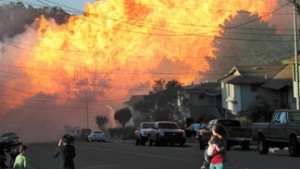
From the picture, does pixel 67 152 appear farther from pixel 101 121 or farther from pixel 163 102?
pixel 101 121

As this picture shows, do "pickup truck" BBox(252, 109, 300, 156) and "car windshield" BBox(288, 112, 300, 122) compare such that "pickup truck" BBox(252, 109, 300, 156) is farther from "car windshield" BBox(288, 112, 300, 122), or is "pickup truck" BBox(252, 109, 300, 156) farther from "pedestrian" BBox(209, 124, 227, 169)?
"pedestrian" BBox(209, 124, 227, 169)

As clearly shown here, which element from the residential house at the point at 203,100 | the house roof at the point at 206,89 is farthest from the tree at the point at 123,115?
the residential house at the point at 203,100

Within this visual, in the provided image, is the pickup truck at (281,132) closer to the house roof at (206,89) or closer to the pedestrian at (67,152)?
the pedestrian at (67,152)

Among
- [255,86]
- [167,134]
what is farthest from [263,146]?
[255,86]

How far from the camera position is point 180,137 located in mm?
42875

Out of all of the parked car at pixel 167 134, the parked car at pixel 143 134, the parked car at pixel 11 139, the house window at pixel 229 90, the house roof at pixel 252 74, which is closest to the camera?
the parked car at pixel 11 139

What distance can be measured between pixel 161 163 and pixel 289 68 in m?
41.0

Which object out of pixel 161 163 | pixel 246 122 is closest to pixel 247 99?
pixel 246 122

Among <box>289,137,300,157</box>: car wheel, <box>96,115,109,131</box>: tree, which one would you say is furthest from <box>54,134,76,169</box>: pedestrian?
<box>96,115,109,131</box>: tree

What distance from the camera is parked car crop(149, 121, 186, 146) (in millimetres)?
42906

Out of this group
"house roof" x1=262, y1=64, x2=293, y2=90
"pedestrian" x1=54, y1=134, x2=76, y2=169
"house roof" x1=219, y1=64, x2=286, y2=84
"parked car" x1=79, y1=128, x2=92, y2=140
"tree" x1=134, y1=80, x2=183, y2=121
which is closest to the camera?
"pedestrian" x1=54, y1=134, x2=76, y2=169

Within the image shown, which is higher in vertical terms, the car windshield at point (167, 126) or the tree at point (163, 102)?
the tree at point (163, 102)

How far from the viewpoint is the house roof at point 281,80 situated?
58438mm

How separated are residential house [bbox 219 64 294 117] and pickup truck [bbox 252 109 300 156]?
1060 inches
